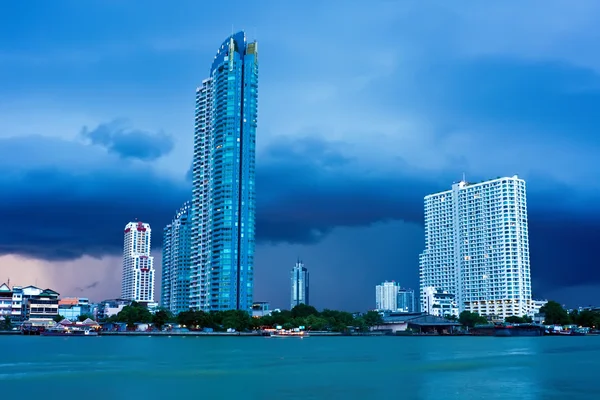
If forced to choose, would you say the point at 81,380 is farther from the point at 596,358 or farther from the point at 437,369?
the point at 596,358

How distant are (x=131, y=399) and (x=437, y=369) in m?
39.0

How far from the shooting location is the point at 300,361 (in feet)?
295

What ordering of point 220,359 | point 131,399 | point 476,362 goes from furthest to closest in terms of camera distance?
point 220,359
point 476,362
point 131,399

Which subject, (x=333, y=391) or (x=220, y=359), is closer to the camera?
(x=333, y=391)

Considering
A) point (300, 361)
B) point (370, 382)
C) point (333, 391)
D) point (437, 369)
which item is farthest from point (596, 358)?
point (333, 391)

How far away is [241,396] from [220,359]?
42110 millimetres

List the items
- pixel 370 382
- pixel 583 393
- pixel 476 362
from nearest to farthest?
pixel 583 393, pixel 370 382, pixel 476 362

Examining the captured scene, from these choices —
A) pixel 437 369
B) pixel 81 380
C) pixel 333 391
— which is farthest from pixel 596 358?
pixel 81 380

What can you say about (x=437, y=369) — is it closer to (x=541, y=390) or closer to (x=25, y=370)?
(x=541, y=390)

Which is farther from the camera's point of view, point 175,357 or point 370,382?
point 175,357

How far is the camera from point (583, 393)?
54062mm

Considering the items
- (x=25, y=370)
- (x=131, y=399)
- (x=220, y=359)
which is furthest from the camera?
(x=220, y=359)

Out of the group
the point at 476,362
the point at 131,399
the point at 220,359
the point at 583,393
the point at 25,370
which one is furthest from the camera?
the point at 220,359

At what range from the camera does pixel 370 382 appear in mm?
61844
